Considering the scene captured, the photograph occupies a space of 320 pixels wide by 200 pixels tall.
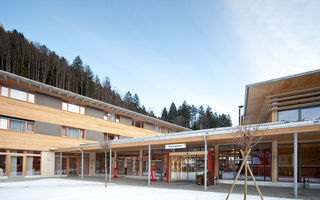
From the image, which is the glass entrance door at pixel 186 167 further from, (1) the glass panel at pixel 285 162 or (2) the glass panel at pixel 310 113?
(2) the glass panel at pixel 310 113

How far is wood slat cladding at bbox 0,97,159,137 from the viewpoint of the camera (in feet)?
70.0

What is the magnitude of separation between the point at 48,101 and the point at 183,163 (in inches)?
539

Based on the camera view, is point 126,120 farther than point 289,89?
Yes

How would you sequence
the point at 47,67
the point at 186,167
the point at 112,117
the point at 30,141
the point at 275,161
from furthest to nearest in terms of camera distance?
the point at 47,67 → the point at 112,117 → the point at 30,141 → the point at 186,167 → the point at 275,161

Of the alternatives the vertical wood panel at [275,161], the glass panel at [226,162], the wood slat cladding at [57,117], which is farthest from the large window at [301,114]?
the wood slat cladding at [57,117]

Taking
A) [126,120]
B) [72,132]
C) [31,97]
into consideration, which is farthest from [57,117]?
[126,120]

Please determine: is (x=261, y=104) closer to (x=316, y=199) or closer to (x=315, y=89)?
(x=315, y=89)

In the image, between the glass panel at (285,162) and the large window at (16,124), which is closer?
the glass panel at (285,162)

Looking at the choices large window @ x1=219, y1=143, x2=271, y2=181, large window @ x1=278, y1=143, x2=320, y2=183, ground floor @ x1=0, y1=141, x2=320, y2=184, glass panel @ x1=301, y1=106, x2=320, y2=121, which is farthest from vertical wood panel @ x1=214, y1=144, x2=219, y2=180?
glass panel @ x1=301, y1=106, x2=320, y2=121

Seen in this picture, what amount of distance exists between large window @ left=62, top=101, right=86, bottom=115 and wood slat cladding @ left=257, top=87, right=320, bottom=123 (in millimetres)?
18462

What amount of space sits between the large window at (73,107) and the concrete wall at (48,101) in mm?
652

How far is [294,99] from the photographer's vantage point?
15984mm

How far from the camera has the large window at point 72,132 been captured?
26031 millimetres

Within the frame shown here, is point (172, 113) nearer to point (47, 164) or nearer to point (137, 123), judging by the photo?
point (137, 123)
